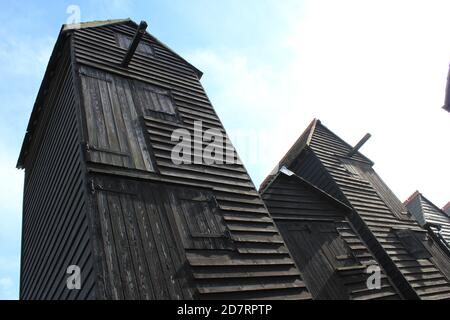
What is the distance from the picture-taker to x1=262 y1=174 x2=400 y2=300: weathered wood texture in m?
9.10

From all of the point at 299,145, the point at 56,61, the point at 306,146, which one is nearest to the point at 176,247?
the point at 56,61

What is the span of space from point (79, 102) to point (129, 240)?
10.9ft

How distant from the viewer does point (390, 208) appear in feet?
47.0

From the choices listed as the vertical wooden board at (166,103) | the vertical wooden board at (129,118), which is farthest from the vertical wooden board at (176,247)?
the vertical wooden board at (166,103)

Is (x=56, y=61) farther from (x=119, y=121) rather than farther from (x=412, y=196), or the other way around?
(x=412, y=196)

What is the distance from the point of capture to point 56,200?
680 cm

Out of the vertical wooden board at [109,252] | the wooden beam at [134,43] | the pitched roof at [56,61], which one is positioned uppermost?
the pitched roof at [56,61]

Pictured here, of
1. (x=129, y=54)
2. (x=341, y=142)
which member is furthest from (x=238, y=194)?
(x=341, y=142)

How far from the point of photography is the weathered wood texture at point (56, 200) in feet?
17.7

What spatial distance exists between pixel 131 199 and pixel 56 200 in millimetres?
2260

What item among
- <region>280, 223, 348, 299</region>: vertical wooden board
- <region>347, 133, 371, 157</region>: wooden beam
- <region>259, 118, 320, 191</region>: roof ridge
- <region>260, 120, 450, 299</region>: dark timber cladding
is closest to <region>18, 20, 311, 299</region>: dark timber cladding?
<region>280, 223, 348, 299</region>: vertical wooden board

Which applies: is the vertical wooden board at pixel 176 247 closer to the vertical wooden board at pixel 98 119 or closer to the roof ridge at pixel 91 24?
the vertical wooden board at pixel 98 119

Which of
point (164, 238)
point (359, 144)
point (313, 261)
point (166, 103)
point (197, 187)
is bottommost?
point (164, 238)

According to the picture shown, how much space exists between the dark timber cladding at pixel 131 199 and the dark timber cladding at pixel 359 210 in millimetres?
3343
